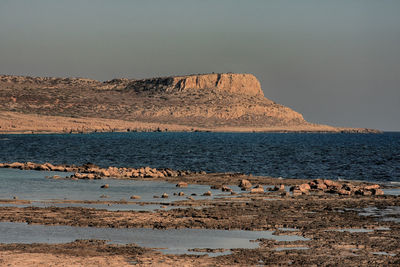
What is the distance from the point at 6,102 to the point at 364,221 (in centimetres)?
17080

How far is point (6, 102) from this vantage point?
592 ft

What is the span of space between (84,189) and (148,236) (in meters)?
13.3

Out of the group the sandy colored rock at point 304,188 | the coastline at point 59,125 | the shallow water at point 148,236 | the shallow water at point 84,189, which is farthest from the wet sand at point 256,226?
the coastline at point 59,125

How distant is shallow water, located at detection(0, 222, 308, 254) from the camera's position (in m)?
16.8

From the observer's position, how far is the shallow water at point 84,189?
27062 mm

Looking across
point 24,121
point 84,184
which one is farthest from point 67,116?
point 84,184

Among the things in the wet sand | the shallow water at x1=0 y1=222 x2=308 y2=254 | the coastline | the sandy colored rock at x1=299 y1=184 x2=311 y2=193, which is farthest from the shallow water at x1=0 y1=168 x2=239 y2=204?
the coastline

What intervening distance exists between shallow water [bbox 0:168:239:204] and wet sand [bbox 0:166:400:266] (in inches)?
78.9

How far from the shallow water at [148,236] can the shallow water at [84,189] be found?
7.18 metres

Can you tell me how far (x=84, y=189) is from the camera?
30.6m

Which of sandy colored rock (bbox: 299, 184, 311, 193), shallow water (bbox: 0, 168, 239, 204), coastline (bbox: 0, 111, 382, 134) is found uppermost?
coastline (bbox: 0, 111, 382, 134)

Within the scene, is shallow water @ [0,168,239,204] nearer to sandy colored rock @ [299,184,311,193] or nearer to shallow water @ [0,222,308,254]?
sandy colored rock @ [299,184,311,193]

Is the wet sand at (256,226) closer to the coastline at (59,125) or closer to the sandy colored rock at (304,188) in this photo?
the sandy colored rock at (304,188)

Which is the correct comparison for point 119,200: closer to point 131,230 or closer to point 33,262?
point 131,230
